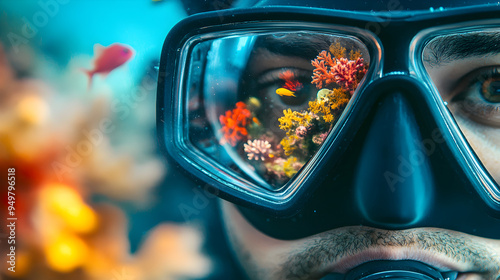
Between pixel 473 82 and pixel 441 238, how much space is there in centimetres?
41

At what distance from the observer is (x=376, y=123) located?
2.75 feet

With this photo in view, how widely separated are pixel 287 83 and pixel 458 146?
17.1 inches

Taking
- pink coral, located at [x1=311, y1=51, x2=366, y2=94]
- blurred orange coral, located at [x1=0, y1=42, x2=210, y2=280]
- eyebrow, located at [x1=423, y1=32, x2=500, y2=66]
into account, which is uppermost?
eyebrow, located at [x1=423, y1=32, x2=500, y2=66]

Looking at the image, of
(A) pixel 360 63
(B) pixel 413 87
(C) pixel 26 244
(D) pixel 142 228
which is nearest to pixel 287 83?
(A) pixel 360 63

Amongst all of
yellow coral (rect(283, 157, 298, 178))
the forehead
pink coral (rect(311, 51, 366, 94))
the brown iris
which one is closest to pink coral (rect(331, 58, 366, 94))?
pink coral (rect(311, 51, 366, 94))

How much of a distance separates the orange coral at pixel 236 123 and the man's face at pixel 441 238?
11 centimetres

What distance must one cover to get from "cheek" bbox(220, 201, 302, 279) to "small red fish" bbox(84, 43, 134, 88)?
506 millimetres

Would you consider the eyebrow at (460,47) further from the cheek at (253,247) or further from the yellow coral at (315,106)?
the cheek at (253,247)

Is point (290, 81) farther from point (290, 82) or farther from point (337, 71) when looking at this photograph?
point (337, 71)

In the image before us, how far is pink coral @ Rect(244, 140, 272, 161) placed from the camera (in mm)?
996

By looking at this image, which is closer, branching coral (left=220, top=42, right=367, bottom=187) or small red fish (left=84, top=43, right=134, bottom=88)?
branching coral (left=220, top=42, right=367, bottom=187)

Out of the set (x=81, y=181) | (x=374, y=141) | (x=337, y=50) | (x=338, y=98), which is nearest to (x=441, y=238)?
(x=374, y=141)

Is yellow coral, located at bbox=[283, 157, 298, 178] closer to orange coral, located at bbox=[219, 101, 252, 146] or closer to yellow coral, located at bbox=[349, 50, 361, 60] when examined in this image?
orange coral, located at bbox=[219, 101, 252, 146]

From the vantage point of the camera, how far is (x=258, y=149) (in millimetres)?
1003
